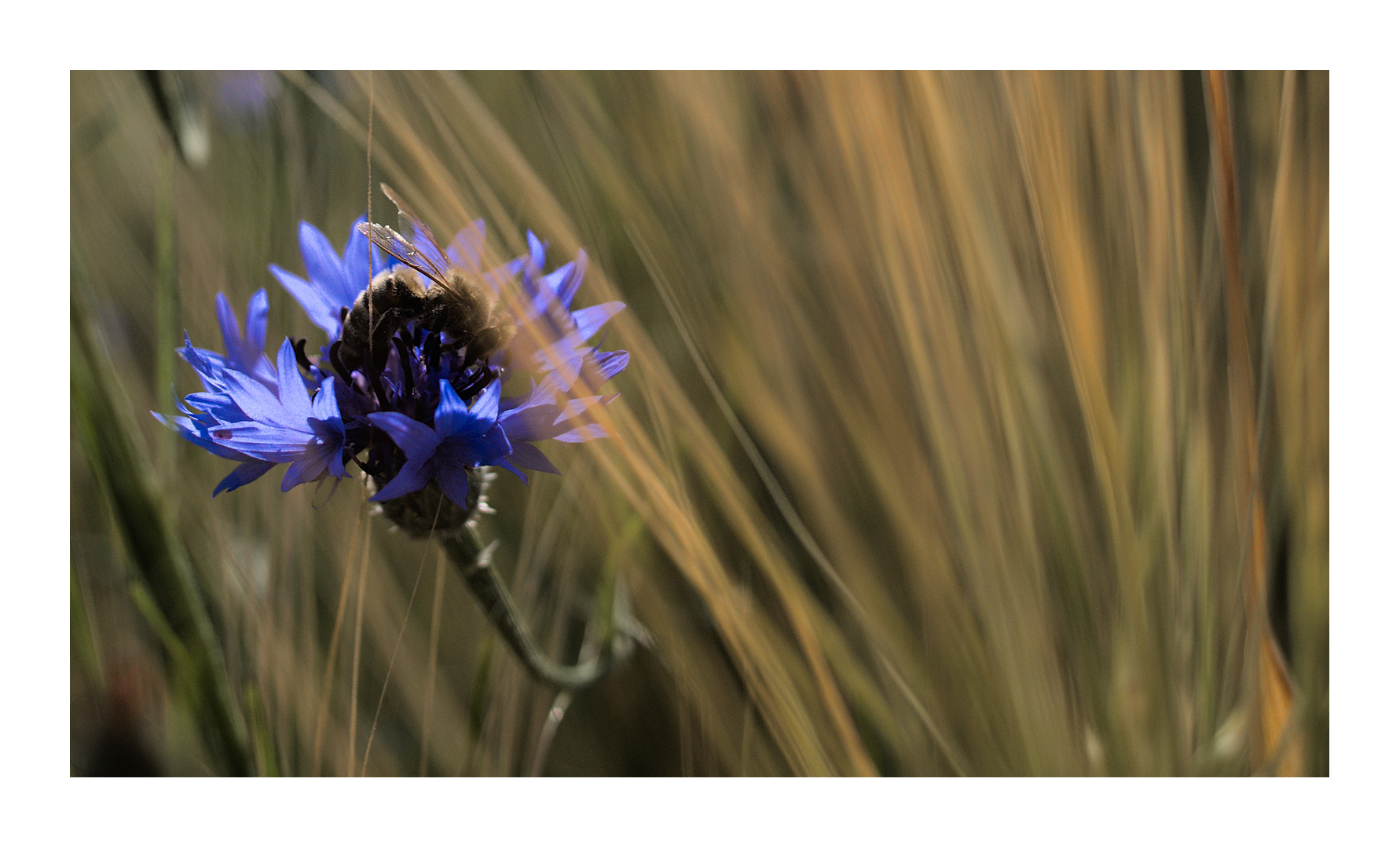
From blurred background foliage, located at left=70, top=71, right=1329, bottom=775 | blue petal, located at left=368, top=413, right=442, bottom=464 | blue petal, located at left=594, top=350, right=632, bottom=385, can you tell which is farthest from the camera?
blurred background foliage, located at left=70, top=71, right=1329, bottom=775

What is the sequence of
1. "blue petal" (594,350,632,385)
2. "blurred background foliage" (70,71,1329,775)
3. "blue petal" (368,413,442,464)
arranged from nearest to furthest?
"blue petal" (368,413,442,464)
"blue petal" (594,350,632,385)
"blurred background foliage" (70,71,1329,775)

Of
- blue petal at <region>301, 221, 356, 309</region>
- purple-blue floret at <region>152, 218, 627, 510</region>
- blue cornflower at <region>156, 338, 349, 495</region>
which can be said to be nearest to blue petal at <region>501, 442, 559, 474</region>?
purple-blue floret at <region>152, 218, 627, 510</region>

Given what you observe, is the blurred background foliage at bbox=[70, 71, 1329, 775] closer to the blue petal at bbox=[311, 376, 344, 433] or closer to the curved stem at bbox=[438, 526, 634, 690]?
the curved stem at bbox=[438, 526, 634, 690]

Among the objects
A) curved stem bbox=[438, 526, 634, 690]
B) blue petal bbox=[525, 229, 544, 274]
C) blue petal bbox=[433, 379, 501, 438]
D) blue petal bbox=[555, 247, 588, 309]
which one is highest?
blue petal bbox=[525, 229, 544, 274]

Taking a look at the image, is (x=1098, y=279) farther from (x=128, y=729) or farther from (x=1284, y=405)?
(x=128, y=729)

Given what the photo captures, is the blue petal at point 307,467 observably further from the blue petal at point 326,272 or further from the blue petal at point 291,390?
the blue petal at point 326,272

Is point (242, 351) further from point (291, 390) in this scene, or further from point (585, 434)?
point (585, 434)

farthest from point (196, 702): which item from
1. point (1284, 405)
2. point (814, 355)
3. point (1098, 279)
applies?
point (1284, 405)

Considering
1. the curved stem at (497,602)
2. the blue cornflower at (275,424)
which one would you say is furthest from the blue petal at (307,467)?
the curved stem at (497,602)
